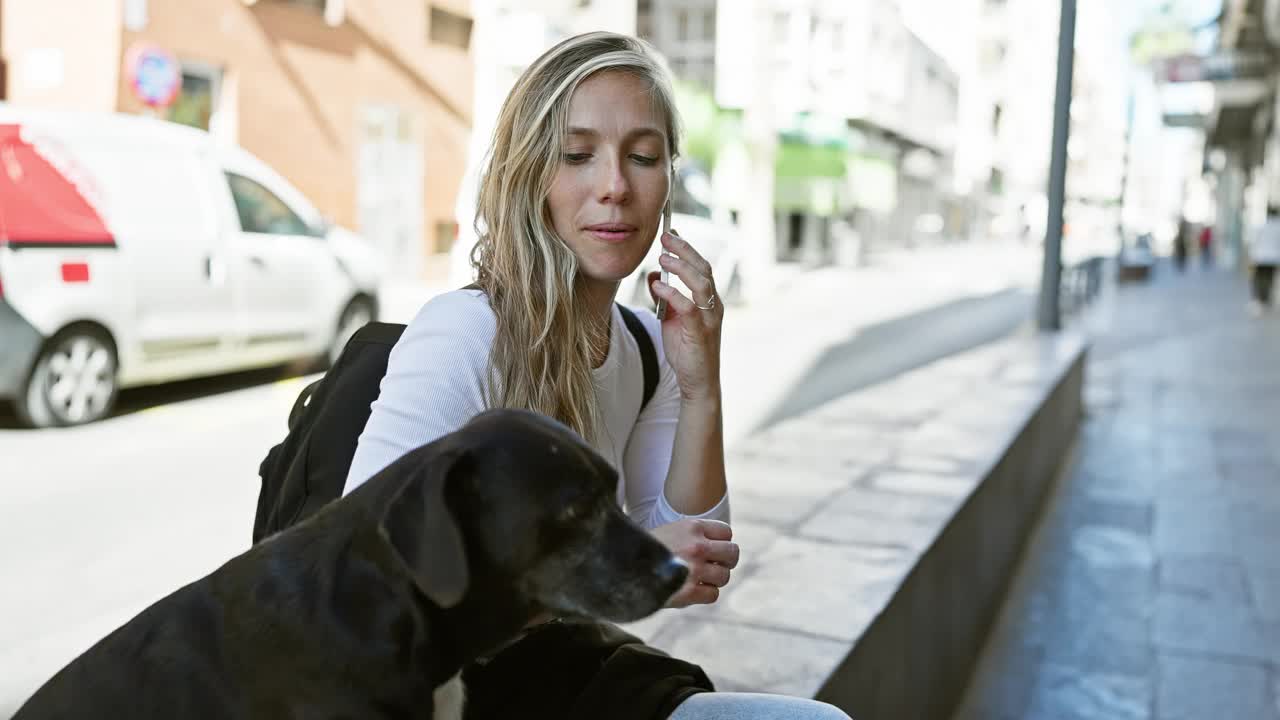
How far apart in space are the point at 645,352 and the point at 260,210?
230cm

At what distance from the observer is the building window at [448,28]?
4008 millimetres

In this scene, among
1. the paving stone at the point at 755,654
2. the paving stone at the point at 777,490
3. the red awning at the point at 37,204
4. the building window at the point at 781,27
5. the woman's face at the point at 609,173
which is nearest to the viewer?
the woman's face at the point at 609,173

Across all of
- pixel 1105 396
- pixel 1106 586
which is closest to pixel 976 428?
pixel 1106 586

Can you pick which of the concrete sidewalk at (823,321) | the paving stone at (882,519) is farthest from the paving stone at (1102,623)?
the concrete sidewalk at (823,321)

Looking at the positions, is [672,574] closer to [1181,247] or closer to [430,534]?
[430,534]

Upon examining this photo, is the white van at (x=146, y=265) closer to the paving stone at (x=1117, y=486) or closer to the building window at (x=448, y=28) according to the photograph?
the building window at (x=448, y=28)

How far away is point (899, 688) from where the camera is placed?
10.2 ft

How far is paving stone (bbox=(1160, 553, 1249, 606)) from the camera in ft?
16.2

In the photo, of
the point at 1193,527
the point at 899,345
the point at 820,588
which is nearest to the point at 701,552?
the point at 820,588

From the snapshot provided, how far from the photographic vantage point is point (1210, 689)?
13.1ft

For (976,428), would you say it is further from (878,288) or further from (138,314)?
(878,288)

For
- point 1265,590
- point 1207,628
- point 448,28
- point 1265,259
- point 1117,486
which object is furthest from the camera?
point 1265,259

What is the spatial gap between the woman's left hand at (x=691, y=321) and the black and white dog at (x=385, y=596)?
0.62 metres

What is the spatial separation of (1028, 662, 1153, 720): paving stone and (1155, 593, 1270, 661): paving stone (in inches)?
16.1
